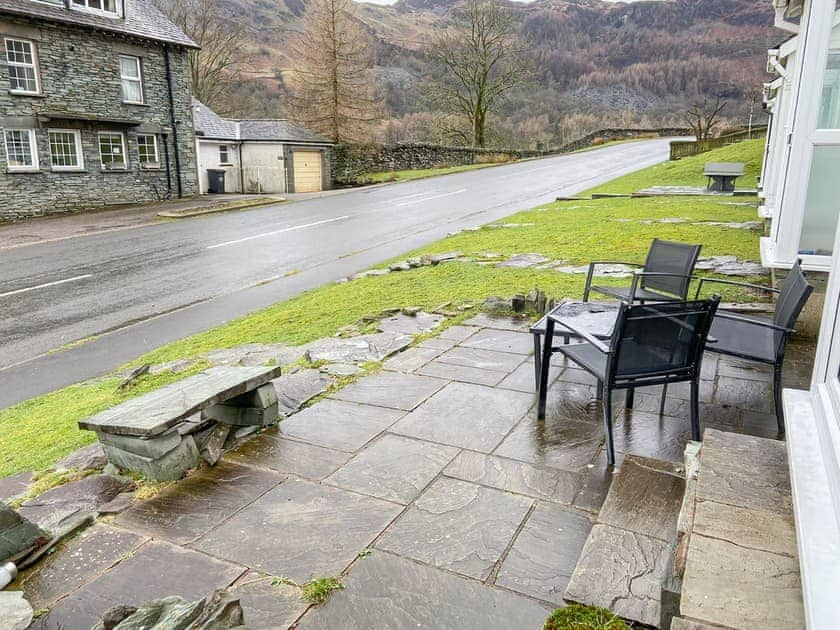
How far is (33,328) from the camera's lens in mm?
8344

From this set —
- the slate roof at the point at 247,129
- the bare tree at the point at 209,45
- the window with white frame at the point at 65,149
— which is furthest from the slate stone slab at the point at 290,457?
the bare tree at the point at 209,45

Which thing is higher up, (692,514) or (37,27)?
(37,27)

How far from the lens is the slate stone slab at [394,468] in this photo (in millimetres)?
3273

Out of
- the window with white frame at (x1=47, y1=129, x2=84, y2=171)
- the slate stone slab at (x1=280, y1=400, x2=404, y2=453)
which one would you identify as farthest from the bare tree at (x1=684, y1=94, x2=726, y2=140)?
the slate stone slab at (x1=280, y1=400, x2=404, y2=453)

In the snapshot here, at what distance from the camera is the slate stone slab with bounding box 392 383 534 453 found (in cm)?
386

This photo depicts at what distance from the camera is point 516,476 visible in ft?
11.0

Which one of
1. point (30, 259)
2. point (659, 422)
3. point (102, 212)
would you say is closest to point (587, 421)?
point (659, 422)

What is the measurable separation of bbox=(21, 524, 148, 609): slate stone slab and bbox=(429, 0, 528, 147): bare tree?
42.1 m

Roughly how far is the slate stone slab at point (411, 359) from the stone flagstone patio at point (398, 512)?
0.45 metres

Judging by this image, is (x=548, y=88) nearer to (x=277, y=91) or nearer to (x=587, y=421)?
(x=277, y=91)

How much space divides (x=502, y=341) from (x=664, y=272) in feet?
5.40

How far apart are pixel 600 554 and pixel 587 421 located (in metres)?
1.53

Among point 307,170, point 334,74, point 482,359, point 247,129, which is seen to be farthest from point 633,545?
point 334,74

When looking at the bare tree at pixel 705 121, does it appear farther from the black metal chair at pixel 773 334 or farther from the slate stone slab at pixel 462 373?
the slate stone slab at pixel 462 373
